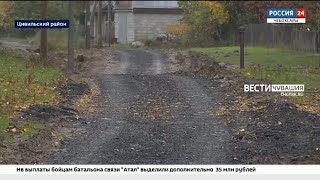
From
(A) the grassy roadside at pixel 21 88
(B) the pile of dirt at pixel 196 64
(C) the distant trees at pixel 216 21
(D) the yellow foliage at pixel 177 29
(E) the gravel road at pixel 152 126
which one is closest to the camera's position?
(E) the gravel road at pixel 152 126

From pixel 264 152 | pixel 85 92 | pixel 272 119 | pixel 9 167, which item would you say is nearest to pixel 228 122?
pixel 272 119

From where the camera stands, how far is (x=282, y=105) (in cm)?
1572

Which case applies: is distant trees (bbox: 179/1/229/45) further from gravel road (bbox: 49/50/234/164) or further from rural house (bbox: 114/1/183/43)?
gravel road (bbox: 49/50/234/164)

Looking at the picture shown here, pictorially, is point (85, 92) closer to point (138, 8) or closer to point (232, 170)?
point (232, 170)

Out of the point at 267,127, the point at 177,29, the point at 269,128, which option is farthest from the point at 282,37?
the point at 269,128

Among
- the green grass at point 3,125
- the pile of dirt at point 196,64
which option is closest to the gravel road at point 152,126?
the green grass at point 3,125

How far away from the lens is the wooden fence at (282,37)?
3189 cm

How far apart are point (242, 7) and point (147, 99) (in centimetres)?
2869

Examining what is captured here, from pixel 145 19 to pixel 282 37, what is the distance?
23437 millimetres

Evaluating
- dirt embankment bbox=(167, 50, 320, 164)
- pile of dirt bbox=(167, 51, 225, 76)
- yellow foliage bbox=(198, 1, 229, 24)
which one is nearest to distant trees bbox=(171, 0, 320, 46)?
yellow foliage bbox=(198, 1, 229, 24)

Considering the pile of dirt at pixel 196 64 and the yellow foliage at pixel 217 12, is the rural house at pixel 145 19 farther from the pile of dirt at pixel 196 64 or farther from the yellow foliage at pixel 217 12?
the pile of dirt at pixel 196 64

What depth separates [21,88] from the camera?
17500 mm

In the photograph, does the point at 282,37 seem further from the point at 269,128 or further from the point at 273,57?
the point at 269,128

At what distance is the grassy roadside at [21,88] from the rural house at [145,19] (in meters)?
32.0
